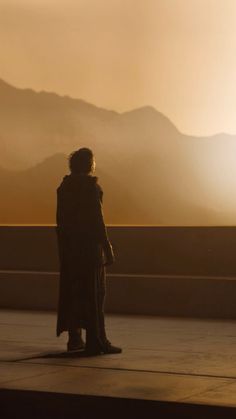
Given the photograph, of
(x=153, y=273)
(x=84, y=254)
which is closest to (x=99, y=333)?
(x=84, y=254)

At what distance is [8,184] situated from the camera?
52.8 feet

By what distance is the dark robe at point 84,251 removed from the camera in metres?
8.45

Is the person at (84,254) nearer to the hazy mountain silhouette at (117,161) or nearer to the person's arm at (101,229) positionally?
the person's arm at (101,229)

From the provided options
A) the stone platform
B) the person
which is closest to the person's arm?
the person

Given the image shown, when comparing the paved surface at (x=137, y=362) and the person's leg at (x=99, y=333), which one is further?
the person's leg at (x=99, y=333)

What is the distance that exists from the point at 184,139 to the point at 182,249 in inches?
88.6

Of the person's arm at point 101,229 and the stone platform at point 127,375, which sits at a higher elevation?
the person's arm at point 101,229

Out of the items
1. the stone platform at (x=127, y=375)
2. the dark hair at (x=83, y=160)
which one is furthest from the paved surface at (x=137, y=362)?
the dark hair at (x=83, y=160)

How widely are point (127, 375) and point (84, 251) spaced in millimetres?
1470

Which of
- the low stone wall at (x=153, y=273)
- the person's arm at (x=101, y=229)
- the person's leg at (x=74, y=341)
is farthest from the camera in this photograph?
the low stone wall at (x=153, y=273)

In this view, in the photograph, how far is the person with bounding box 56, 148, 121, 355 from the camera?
8.45 meters

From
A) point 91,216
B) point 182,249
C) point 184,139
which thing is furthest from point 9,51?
point 91,216

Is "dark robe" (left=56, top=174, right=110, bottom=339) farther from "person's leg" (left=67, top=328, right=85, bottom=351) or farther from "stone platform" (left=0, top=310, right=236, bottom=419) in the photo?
"stone platform" (left=0, top=310, right=236, bottom=419)

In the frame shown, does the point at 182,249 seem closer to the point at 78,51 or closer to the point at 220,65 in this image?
the point at 220,65
